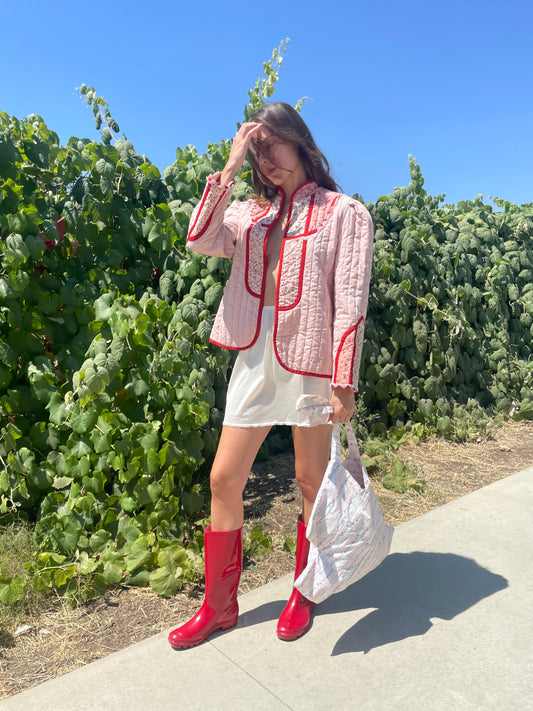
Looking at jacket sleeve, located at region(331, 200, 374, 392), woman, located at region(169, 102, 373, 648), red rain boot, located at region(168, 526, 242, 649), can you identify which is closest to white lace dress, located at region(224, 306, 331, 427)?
woman, located at region(169, 102, 373, 648)

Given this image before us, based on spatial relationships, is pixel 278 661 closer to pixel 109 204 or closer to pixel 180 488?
pixel 180 488

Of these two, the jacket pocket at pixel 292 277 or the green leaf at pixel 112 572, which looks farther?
the green leaf at pixel 112 572

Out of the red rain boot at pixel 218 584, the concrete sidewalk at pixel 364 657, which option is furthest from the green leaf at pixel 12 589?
the red rain boot at pixel 218 584

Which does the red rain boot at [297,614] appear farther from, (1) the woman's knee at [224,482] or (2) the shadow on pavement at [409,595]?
(1) the woman's knee at [224,482]

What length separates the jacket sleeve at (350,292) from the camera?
1.96 m

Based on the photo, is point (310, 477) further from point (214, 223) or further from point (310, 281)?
point (214, 223)

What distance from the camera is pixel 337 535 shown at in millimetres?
1967

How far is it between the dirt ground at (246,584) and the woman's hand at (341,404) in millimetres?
920

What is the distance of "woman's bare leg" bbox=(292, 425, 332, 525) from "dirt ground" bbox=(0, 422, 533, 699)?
62cm

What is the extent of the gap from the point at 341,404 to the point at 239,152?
85 cm

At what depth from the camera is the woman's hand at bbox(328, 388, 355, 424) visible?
1.99 m

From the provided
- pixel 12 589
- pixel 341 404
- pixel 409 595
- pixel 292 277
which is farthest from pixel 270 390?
pixel 12 589

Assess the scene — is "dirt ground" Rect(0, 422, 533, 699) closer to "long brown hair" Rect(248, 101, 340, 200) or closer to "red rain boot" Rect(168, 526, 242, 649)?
"red rain boot" Rect(168, 526, 242, 649)

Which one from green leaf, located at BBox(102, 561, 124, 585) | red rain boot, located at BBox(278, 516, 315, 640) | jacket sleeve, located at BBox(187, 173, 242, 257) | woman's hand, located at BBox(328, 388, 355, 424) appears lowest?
red rain boot, located at BBox(278, 516, 315, 640)
